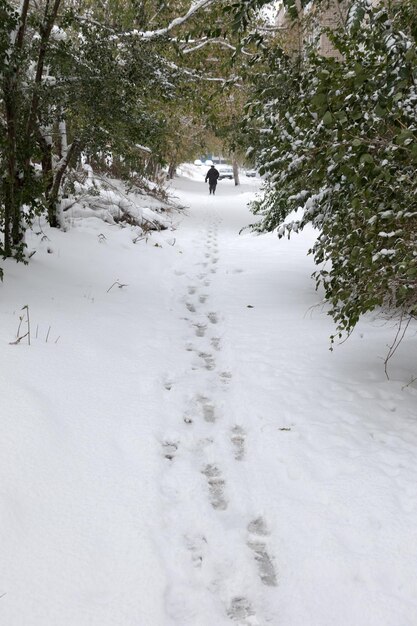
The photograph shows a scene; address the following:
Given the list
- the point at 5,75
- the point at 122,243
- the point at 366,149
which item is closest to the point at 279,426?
the point at 366,149

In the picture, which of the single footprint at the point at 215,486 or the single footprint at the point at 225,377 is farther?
the single footprint at the point at 225,377

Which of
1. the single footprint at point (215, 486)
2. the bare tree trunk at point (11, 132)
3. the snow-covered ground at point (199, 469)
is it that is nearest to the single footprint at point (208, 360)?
the snow-covered ground at point (199, 469)

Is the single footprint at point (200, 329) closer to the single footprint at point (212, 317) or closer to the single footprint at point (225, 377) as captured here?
the single footprint at point (212, 317)

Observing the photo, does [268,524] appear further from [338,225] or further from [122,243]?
[122,243]

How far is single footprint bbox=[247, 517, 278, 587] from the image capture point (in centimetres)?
241

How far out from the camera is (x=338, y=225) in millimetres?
4074

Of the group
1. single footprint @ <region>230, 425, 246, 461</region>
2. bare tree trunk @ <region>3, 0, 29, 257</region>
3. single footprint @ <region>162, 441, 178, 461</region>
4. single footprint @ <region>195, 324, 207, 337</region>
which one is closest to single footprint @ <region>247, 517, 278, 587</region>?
single footprint @ <region>230, 425, 246, 461</region>

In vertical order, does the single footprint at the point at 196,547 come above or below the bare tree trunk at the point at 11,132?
below

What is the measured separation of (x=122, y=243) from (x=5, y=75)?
4579mm

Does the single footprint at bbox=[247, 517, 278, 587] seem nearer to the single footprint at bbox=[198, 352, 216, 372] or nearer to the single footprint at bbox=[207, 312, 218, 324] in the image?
the single footprint at bbox=[198, 352, 216, 372]

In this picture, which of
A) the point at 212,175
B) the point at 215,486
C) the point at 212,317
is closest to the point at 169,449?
the point at 215,486

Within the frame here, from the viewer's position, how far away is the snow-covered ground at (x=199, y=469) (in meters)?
2.25

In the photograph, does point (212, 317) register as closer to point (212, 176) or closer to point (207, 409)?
point (207, 409)

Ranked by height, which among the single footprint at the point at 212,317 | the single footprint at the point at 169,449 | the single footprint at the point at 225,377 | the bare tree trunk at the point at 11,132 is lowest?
the single footprint at the point at 212,317
